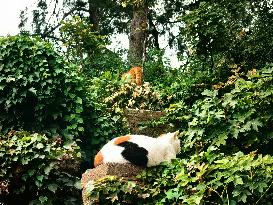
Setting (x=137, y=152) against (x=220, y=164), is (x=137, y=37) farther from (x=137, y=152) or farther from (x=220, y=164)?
(x=220, y=164)

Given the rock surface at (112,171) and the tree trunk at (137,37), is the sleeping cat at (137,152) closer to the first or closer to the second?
the rock surface at (112,171)

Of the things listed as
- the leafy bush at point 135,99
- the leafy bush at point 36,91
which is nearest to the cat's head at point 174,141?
the leafy bush at point 36,91

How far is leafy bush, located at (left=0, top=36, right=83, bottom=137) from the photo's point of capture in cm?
770

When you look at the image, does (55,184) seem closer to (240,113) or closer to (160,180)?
(160,180)

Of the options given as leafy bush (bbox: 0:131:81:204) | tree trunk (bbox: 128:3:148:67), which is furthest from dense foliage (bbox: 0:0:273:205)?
tree trunk (bbox: 128:3:148:67)

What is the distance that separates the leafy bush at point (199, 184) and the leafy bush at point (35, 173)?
1.04 feet

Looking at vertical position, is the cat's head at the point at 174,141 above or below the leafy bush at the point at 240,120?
below

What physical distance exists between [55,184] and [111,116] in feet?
11.3

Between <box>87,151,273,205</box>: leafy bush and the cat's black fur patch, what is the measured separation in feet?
0.53

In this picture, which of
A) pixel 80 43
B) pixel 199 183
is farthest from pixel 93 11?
pixel 199 183

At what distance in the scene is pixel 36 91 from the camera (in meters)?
7.68

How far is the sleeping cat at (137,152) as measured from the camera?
5949 millimetres

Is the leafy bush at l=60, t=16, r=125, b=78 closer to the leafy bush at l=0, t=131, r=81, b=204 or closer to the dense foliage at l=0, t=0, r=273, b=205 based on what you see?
the dense foliage at l=0, t=0, r=273, b=205

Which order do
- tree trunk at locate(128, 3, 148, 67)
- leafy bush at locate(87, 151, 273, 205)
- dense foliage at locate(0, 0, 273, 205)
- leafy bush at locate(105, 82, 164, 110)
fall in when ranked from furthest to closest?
tree trunk at locate(128, 3, 148, 67) → leafy bush at locate(105, 82, 164, 110) → dense foliage at locate(0, 0, 273, 205) → leafy bush at locate(87, 151, 273, 205)
